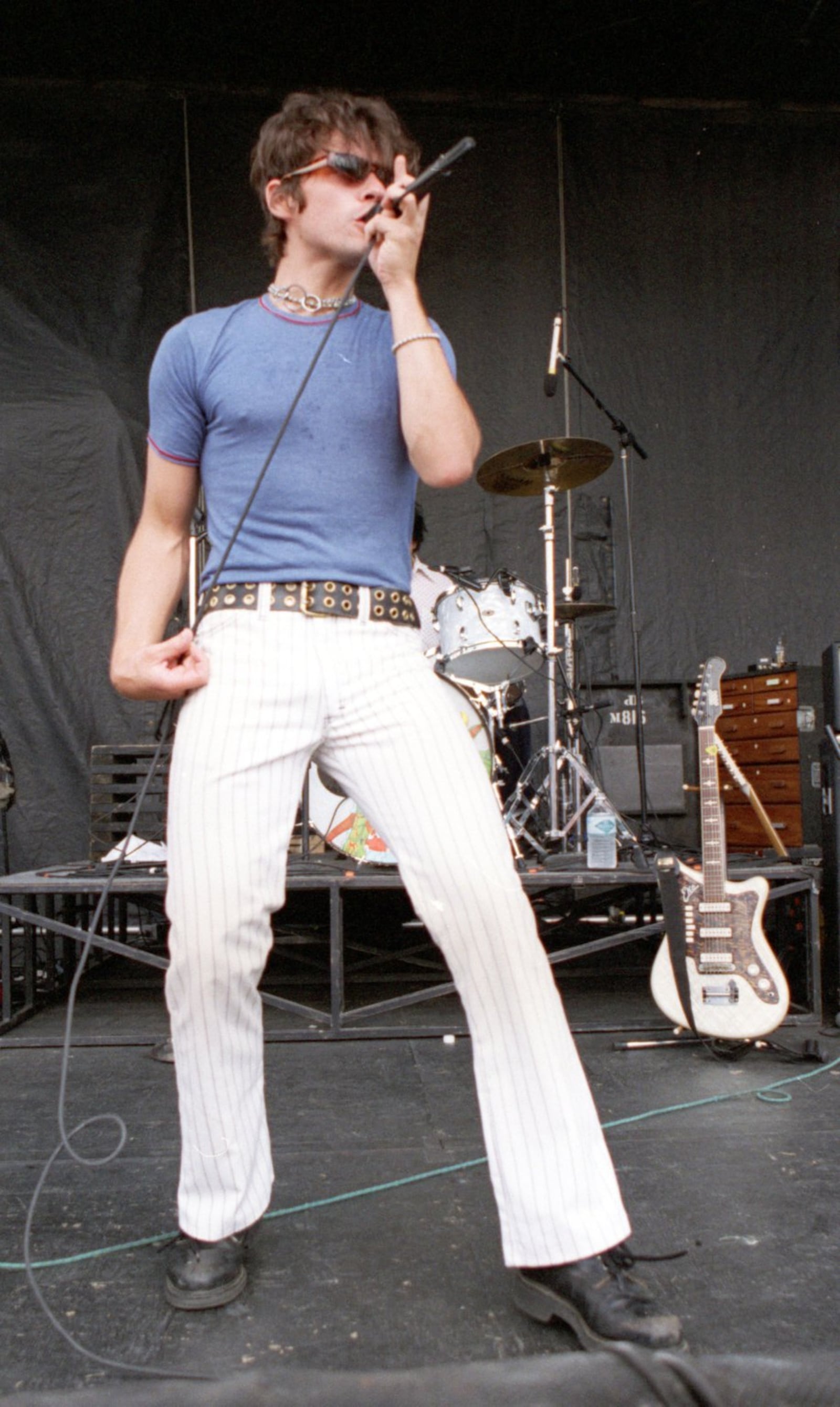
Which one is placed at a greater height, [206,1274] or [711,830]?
[711,830]

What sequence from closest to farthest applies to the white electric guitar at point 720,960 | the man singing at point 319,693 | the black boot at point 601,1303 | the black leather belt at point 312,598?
the black boot at point 601,1303 < the man singing at point 319,693 < the black leather belt at point 312,598 < the white electric guitar at point 720,960

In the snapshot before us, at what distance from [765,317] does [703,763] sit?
3.90 m

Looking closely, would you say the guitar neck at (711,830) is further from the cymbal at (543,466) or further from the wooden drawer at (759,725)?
the cymbal at (543,466)

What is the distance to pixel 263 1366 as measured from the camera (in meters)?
1.37

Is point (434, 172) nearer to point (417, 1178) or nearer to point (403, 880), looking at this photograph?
point (403, 880)

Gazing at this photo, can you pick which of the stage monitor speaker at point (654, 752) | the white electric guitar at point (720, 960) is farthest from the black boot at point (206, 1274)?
the stage monitor speaker at point (654, 752)

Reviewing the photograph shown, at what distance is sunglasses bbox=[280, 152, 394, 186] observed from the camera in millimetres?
1547

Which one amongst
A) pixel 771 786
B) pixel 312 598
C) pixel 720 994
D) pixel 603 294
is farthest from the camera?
pixel 603 294

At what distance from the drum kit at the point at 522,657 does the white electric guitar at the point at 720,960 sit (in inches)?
39.0

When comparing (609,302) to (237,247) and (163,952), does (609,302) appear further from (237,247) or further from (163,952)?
(163,952)

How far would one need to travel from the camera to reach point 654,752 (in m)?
5.85

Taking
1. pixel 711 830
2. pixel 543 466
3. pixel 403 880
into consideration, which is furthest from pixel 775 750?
pixel 403 880

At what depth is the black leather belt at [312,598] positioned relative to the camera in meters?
1.53

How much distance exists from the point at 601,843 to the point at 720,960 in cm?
81
